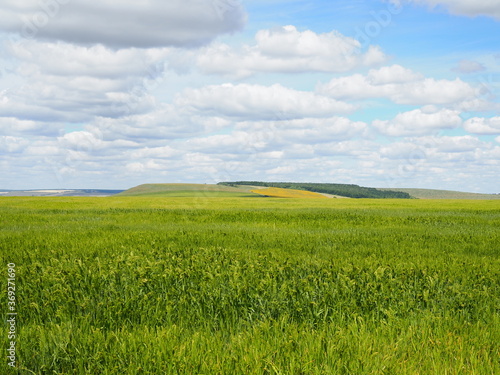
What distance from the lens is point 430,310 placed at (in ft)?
22.1

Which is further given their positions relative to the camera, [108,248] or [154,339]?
[108,248]

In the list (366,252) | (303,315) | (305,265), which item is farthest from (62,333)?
(366,252)

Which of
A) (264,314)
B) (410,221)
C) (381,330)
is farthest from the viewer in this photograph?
(410,221)

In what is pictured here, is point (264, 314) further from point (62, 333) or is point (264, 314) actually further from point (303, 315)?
point (62, 333)

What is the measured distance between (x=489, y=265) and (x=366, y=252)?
122 inches

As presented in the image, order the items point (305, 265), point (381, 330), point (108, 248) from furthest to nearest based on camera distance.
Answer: point (108, 248), point (305, 265), point (381, 330)

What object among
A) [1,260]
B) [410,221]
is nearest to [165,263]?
[1,260]

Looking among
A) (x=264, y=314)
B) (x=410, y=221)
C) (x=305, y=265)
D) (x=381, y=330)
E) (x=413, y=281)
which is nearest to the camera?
(x=381, y=330)

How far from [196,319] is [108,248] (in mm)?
6467

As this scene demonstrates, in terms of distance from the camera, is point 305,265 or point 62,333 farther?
point 305,265

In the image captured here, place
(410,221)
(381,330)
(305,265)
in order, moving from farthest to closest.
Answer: (410,221) < (305,265) < (381,330)

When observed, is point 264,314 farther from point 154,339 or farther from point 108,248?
point 108,248

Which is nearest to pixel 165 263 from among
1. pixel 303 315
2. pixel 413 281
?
pixel 303 315

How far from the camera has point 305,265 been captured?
8.70m
